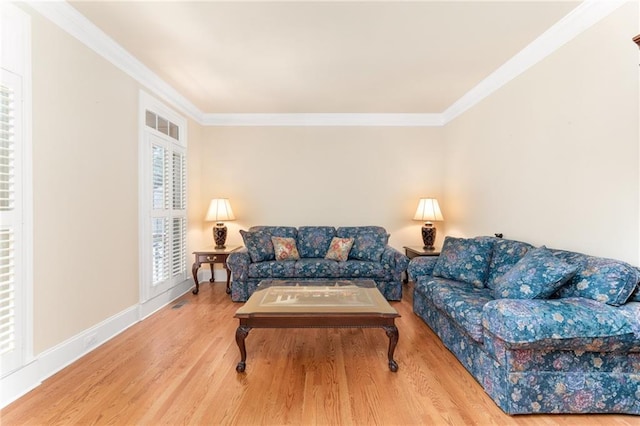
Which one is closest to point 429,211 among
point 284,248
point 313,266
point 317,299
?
point 313,266

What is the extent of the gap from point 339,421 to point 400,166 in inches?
154

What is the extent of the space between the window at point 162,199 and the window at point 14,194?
1288mm

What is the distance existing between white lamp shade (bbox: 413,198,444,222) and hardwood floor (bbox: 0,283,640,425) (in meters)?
1.97

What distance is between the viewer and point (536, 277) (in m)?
2.04

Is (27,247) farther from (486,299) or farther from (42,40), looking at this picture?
(486,299)

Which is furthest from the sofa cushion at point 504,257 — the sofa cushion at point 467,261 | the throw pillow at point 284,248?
the throw pillow at point 284,248

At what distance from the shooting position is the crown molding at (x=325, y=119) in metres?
4.75

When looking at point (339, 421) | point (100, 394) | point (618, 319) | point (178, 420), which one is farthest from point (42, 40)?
point (618, 319)

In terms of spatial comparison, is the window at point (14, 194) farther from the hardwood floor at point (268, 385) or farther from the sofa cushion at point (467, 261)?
the sofa cushion at point (467, 261)

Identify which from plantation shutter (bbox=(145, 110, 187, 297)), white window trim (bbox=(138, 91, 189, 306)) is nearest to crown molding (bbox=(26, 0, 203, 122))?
white window trim (bbox=(138, 91, 189, 306))

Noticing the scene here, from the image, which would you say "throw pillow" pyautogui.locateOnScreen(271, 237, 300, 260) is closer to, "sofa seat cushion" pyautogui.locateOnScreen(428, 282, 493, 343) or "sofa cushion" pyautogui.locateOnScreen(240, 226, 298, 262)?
"sofa cushion" pyautogui.locateOnScreen(240, 226, 298, 262)

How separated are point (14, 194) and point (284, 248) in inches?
106

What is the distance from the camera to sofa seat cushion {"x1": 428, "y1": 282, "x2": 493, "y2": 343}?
6.59ft

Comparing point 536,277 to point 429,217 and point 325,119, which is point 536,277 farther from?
point 325,119
